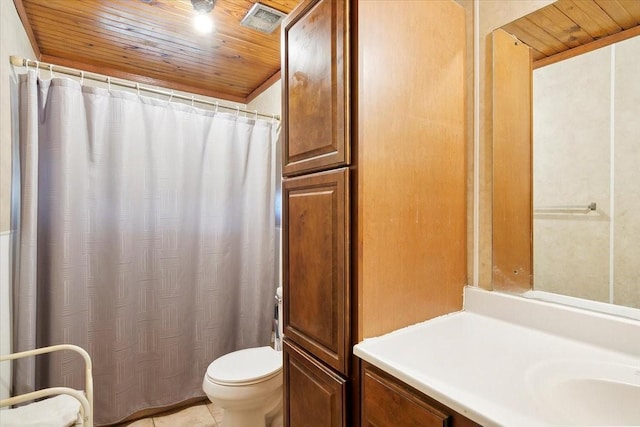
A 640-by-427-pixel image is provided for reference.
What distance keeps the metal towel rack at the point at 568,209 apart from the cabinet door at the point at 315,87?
69cm

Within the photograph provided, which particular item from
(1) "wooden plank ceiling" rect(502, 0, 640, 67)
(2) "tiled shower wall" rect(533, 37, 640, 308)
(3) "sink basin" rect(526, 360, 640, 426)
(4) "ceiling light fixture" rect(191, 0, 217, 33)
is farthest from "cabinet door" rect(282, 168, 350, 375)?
(4) "ceiling light fixture" rect(191, 0, 217, 33)

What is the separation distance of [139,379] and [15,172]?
1344 mm

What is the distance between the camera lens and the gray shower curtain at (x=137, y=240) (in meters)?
1.66

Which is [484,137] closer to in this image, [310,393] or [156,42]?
[310,393]

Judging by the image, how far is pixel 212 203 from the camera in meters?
2.17

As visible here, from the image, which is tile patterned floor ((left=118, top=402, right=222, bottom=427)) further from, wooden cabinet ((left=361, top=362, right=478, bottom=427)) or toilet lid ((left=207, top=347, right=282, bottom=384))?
wooden cabinet ((left=361, top=362, right=478, bottom=427))

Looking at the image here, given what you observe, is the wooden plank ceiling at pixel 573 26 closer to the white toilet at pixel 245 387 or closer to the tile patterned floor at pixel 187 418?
the white toilet at pixel 245 387

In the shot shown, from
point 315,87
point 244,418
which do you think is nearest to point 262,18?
point 315,87

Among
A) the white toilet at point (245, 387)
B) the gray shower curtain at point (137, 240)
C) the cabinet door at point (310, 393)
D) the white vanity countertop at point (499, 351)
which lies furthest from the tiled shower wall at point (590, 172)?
the gray shower curtain at point (137, 240)

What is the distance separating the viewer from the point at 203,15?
1.70 m

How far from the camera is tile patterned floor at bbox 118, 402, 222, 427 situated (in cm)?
187

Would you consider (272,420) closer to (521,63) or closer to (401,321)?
(401,321)

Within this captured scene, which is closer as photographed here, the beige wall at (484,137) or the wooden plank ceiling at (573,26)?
the wooden plank ceiling at (573,26)

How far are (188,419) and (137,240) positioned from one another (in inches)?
45.3
